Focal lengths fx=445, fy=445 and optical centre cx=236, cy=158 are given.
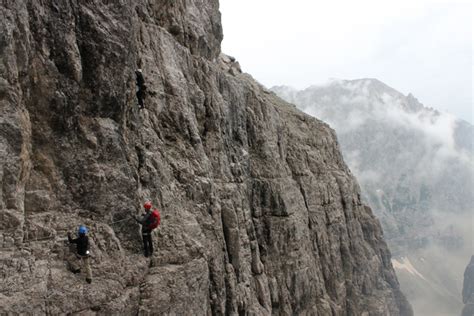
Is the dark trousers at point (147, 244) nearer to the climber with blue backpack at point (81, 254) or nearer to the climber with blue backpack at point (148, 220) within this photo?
the climber with blue backpack at point (148, 220)

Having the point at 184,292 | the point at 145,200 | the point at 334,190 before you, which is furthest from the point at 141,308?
the point at 334,190

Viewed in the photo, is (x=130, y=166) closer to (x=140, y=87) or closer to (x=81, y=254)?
(x=140, y=87)

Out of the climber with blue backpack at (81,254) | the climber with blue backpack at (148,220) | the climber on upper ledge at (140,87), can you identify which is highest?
the climber on upper ledge at (140,87)

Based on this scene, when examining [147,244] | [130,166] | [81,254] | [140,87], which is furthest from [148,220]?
[140,87]

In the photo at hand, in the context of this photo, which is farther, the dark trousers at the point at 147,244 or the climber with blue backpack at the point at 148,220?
the dark trousers at the point at 147,244

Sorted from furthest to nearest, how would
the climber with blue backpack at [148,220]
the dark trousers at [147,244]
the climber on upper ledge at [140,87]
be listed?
the climber on upper ledge at [140,87]
the dark trousers at [147,244]
the climber with blue backpack at [148,220]

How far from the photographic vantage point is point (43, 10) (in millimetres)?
18562

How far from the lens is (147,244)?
21.3 metres

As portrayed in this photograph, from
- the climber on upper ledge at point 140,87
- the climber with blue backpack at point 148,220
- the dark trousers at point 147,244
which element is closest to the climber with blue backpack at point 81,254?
the climber with blue backpack at point 148,220

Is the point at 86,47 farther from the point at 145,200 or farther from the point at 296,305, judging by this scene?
the point at 296,305

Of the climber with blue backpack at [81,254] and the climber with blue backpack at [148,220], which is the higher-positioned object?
the climber with blue backpack at [148,220]

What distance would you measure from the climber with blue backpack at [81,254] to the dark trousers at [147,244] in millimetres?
3273

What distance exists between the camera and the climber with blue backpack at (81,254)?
58.5 feet

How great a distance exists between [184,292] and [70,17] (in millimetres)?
14124
